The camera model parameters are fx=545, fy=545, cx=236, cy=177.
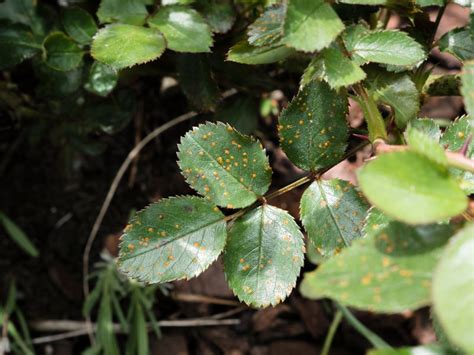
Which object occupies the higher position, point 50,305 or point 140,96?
point 140,96

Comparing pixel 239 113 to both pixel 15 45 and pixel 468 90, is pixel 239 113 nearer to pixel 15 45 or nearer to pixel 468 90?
pixel 15 45

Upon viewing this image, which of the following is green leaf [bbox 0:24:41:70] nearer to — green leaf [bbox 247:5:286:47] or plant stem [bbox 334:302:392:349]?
green leaf [bbox 247:5:286:47]

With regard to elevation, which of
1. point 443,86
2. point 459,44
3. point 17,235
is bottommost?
point 17,235

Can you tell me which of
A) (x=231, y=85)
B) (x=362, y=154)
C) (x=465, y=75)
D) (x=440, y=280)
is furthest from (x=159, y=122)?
(x=440, y=280)

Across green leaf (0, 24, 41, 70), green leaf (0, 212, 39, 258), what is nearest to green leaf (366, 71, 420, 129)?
green leaf (0, 24, 41, 70)

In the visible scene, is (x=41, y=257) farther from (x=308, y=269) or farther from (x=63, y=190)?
(x=308, y=269)

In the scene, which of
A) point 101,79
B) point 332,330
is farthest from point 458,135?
point 332,330

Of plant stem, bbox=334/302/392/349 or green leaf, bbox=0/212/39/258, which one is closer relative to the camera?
plant stem, bbox=334/302/392/349
